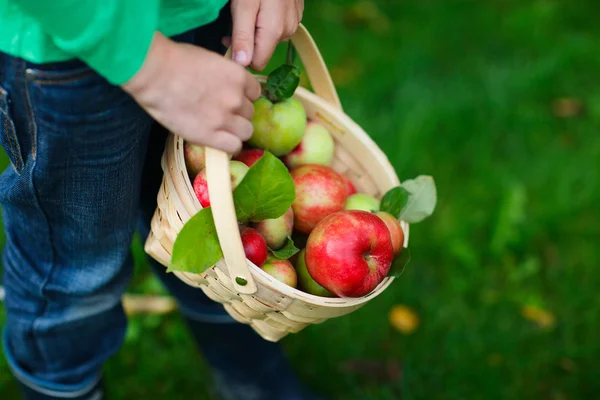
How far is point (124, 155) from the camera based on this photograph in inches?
36.3

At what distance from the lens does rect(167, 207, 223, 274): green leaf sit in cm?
90

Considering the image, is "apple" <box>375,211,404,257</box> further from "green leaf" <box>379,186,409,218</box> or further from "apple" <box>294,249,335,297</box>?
"apple" <box>294,249,335,297</box>

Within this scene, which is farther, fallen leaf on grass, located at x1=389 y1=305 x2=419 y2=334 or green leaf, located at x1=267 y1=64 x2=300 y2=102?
fallen leaf on grass, located at x1=389 y1=305 x2=419 y2=334

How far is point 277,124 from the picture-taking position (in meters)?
1.17

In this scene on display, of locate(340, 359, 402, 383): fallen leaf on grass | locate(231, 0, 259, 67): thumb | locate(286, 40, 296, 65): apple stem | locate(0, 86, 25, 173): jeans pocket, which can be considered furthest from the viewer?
locate(340, 359, 402, 383): fallen leaf on grass

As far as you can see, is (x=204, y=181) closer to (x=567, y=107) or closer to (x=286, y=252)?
(x=286, y=252)

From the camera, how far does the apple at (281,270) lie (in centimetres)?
104

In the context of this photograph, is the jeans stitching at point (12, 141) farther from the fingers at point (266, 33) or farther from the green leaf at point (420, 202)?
the green leaf at point (420, 202)

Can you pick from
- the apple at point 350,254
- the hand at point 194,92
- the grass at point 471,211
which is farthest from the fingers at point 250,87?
the grass at point 471,211

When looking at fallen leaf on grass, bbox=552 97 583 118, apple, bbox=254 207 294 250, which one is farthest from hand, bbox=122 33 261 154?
fallen leaf on grass, bbox=552 97 583 118

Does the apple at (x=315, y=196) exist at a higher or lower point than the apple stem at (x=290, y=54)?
lower

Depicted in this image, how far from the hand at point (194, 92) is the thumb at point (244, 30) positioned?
76mm

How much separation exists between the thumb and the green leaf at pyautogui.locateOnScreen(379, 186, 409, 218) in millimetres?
372

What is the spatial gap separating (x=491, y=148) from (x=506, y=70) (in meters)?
0.41
